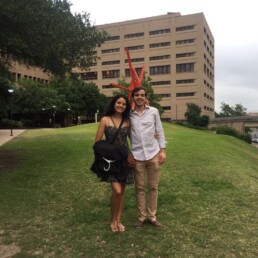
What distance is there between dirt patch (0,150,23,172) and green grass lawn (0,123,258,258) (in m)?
0.22

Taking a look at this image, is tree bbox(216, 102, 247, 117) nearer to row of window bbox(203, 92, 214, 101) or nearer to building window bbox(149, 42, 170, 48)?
row of window bbox(203, 92, 214, 101)

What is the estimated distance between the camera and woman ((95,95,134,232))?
194 inches

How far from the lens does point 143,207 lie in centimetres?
536

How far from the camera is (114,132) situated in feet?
16.2

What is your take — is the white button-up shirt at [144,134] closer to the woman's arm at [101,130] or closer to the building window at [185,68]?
the woman's arm at [101,130]

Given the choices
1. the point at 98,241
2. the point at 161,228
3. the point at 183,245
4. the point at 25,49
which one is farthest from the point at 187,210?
the point at 25,49

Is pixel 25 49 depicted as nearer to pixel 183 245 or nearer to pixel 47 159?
pixel 47 159

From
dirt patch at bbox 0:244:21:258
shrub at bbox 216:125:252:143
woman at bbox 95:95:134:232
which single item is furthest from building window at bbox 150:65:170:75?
dirt patch at bbox 0:244:21:258

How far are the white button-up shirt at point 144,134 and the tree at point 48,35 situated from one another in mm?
5817

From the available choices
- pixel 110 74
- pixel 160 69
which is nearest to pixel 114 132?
pixel 160 69

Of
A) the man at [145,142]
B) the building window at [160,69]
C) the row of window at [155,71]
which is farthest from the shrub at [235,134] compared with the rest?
the man at [145,142]

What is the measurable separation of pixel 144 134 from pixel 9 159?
9.11 meters

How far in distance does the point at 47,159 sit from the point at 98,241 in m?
8.23

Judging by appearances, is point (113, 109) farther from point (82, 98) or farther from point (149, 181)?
point (82, 98)
